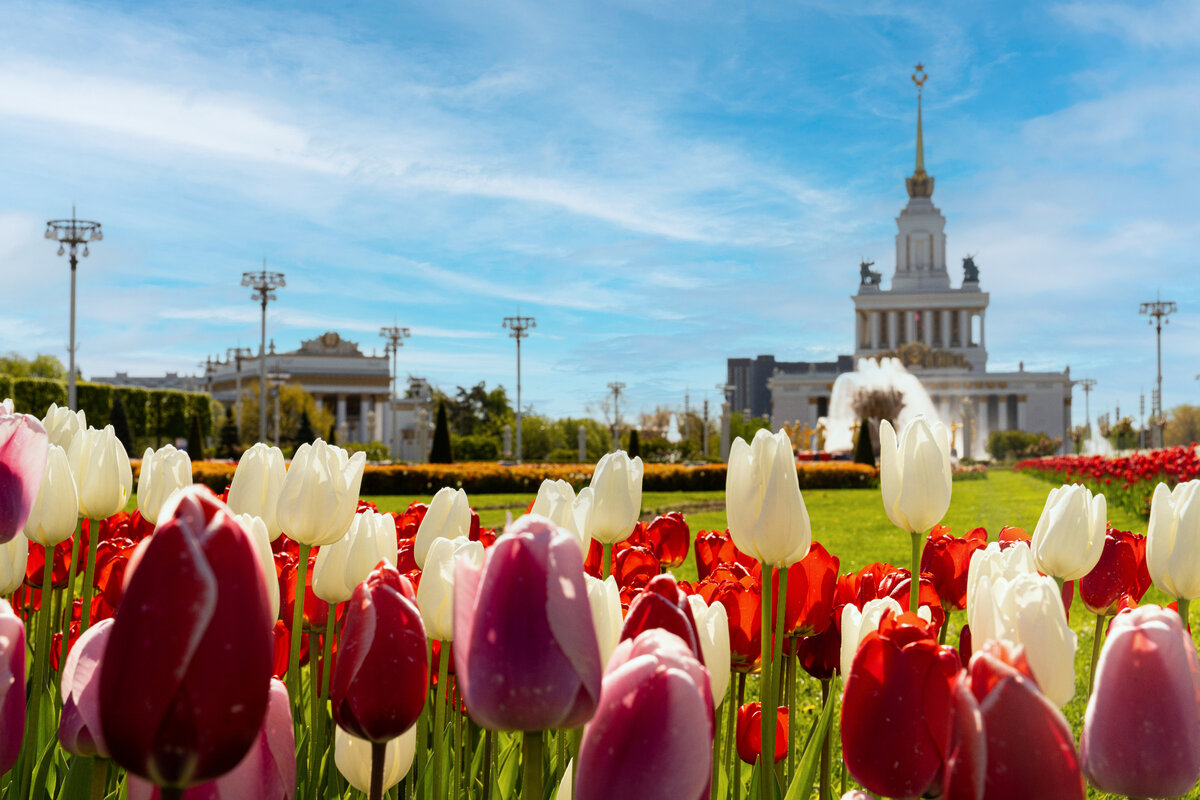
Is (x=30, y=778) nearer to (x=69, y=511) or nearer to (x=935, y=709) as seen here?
(x=69, y=511)

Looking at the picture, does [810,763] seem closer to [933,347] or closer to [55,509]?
[55,509]

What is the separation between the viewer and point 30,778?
148 centimetres

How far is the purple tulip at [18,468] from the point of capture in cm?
111

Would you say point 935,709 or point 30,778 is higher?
point 935,709

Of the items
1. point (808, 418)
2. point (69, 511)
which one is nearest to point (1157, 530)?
point (69, 511)

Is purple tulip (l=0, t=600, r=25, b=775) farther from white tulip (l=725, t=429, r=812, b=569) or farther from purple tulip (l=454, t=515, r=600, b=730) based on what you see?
white tulip (l=725, t=429, r=812, b=569)

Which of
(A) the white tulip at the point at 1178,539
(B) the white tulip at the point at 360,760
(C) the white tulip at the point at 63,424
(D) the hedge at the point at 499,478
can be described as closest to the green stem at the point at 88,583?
(C) the white tulip at the point at 63,424

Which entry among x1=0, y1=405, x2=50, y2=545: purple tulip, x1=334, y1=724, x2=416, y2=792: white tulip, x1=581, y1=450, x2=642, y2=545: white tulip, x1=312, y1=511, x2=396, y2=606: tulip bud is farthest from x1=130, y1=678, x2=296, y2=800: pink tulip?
x1=581, y1=450, x2=642, y2=545: white tulip

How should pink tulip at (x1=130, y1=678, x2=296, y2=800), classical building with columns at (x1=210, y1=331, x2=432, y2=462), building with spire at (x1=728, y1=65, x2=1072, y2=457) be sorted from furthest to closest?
classical building with columns at (x1=210, y1=331, x2=432, y2=462) < building with spire at (x1=728, y1=65, x2=1072, y2=457) < pink tulip at (x1=130, y1=678, x2=296, y2=800)

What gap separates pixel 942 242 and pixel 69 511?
8090cm

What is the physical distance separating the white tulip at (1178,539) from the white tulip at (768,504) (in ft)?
1.76

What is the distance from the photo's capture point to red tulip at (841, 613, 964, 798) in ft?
2.80

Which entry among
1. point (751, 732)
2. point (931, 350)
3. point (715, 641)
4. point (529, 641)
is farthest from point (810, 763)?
point (931, 350)

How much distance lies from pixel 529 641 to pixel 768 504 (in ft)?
1.82
